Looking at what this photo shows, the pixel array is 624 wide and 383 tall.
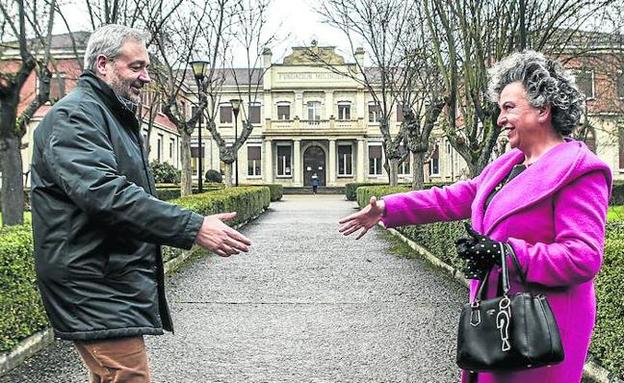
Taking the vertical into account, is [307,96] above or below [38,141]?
above

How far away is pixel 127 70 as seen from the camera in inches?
109

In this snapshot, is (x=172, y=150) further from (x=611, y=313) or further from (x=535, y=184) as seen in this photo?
(x=535, y=184)

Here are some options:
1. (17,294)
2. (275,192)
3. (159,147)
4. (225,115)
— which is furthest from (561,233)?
(225,115)

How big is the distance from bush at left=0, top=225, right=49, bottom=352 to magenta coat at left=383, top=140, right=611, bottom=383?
396 centimetres

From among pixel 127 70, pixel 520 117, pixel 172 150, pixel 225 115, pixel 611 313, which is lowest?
pixel 611 313

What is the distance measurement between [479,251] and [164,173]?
42735 mm

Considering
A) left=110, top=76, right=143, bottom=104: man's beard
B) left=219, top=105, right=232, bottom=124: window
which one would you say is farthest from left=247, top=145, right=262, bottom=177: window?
left=110, top=76, right=143, bottom=104: man's beard

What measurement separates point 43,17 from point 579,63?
2134 centimetres

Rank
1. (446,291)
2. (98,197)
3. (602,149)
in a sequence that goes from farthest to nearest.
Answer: (602,149), (446,291), (98,197)

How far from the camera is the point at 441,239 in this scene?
1075cm

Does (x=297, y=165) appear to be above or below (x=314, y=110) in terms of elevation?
below

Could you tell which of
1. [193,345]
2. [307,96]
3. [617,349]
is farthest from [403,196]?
[307,96]

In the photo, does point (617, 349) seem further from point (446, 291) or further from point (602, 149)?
point (602, 149)

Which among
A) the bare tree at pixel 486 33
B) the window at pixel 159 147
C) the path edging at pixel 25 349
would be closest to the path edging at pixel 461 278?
the bare tree at pixel 486 33
